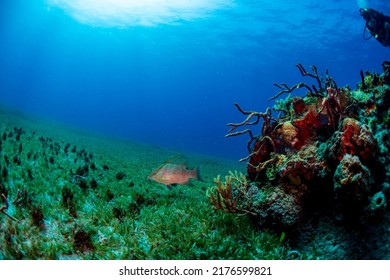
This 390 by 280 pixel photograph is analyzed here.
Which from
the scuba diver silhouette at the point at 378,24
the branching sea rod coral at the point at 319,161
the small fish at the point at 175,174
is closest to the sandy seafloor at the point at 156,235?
the branching sea rod coral at the point at 319,161

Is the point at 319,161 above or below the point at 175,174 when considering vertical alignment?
above

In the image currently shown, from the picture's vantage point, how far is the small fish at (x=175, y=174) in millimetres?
6070

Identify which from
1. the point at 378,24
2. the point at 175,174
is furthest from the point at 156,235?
the point at 378,24

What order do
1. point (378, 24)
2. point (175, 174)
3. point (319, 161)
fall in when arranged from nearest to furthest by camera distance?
point (319, 161) < point (175, 174) < point (378, 24)

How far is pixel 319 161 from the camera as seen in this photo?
4.60m

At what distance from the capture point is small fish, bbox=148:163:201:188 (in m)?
6.07

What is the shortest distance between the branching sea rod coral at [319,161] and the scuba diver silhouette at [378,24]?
A: 6.92m

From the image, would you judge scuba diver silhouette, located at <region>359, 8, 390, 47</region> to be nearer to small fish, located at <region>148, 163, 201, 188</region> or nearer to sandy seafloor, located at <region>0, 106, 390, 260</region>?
sandy seafloor, located at <region>0, 106, 390, 260</region>

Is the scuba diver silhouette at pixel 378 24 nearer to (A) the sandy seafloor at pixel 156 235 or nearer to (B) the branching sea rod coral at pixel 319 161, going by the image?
(B) the branching sea rod coral at pixel 319 161

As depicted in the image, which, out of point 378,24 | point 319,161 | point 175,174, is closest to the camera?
point 319,161

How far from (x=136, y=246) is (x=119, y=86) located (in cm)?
19553

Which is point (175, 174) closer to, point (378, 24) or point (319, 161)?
point (319, 161)

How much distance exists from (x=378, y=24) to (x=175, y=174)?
1033cm

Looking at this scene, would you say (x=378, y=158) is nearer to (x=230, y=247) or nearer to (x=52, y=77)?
(x=230, y=247)
